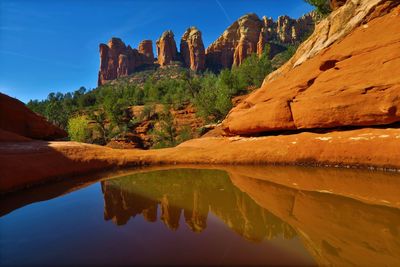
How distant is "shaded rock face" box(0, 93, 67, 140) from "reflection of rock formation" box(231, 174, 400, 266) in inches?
762

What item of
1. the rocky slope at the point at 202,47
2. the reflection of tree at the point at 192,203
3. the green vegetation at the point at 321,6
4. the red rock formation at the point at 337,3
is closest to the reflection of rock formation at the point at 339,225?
the reflection of tree at the point at 192,203

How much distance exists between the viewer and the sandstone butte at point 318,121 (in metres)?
11.8

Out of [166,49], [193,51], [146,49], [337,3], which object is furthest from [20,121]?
[146,49]

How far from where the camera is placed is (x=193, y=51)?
140875 millimetres

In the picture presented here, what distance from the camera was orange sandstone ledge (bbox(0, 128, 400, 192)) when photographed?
11.0 metres

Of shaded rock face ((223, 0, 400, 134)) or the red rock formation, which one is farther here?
the red rock formation

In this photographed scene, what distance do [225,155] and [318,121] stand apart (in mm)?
5433

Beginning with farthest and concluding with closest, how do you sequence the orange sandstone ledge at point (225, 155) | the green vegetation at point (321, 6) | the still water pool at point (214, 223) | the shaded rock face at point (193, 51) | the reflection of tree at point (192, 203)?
the shaded rock face at point (193, 51), the green vegetation at point (321, 6), the orange sandstone ledge at point (225, 155), the reflection of tree at point (192, 203), the still water pool at point (214, 223)

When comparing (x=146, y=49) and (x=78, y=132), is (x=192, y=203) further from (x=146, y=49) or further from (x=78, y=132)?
(x=146, y=49)

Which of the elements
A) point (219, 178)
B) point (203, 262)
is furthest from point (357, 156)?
point (203, 262)

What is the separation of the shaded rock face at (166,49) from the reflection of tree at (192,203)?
5330 inches

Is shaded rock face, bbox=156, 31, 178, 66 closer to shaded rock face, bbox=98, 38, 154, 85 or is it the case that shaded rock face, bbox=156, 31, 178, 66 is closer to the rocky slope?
the rocky slope

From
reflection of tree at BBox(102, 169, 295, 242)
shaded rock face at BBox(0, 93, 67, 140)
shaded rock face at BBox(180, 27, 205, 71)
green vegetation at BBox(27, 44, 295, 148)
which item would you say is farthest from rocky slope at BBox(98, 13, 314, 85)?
reflection of tree at BBox(102, 169, 295, 242)

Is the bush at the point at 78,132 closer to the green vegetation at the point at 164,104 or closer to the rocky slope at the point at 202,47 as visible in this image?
the green vegetation at the point at 164,104
